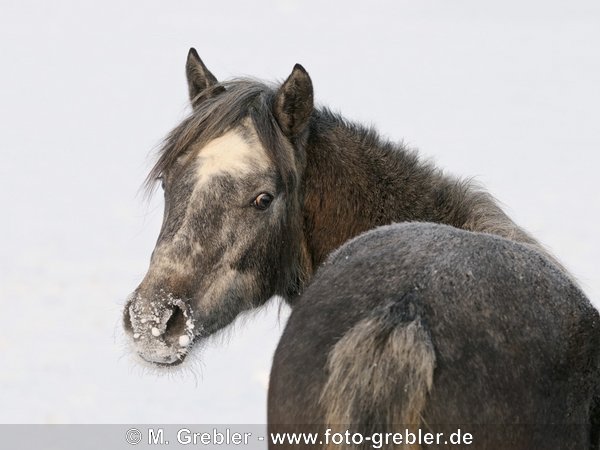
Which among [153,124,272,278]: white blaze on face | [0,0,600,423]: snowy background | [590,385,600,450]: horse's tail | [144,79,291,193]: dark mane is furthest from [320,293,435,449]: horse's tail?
[144,79,291,193]: dark mane

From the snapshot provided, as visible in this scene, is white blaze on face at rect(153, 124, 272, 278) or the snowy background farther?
the snowy background

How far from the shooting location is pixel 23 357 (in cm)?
1187

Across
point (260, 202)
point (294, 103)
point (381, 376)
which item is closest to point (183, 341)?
point (260, 202)

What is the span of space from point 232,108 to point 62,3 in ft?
151

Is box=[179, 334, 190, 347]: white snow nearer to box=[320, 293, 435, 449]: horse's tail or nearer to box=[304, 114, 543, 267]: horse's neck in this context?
box=[304, 114, 543, 267]: horse's neck

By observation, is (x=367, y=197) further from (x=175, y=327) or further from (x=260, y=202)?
(x=175, y=327)

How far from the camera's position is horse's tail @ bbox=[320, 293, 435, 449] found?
304 centimetres

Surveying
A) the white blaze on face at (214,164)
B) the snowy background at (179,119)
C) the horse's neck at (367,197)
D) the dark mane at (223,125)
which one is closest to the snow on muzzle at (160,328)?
the white blaze on face at (214,164)

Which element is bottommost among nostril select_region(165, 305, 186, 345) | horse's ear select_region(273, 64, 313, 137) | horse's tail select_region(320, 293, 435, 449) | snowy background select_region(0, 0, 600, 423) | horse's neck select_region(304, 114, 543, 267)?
snowy background select_region(0, 0, 600, 423)

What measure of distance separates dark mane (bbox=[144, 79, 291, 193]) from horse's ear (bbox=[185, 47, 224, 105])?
1.35ft

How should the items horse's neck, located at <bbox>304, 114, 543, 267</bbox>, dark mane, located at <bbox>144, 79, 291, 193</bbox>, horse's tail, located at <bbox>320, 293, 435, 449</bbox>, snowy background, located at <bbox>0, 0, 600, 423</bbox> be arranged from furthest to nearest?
snowy background, located at <bbox>0, 0, 600, 423</bbox>, horse's neck, located at <bbox>304, 114, 543, 267</bbox>, dark mane, located at <bbox>144, 79, 291, 193</bbox>, horse's tail, located at <bbox>320, 293, 435, 449</bbox>

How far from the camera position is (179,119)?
18.7 ft

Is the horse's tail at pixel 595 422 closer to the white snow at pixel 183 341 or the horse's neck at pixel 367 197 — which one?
the horse's neck at pixel 367 197

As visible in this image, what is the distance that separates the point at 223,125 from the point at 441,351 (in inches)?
93.6
